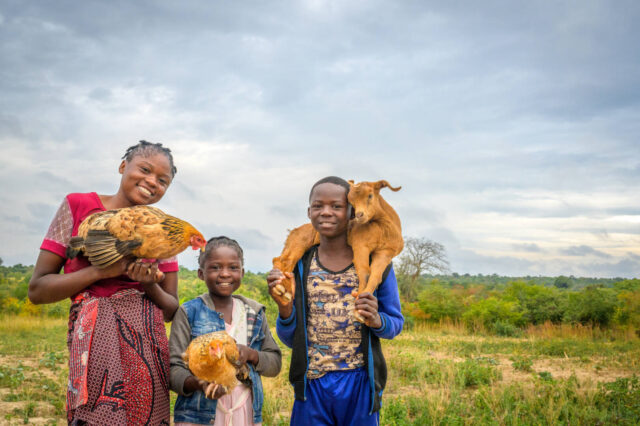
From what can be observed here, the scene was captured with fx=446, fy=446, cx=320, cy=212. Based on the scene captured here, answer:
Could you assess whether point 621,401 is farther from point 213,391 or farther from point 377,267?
point 213,391

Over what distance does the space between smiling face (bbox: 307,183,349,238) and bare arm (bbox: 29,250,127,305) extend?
117cm

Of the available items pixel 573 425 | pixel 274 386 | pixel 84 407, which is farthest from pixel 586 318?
pixel 84 407

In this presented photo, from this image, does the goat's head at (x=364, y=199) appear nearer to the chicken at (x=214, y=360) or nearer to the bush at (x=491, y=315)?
the chicken at (x=214, y=360)

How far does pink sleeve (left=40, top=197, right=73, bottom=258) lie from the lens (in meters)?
2.55

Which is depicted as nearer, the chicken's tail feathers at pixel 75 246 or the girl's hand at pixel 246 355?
the chicken's tail feathers at pixel 75 246

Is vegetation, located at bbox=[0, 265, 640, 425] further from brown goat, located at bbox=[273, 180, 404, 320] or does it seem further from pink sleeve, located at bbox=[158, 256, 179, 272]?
pink sleeve, located at bbox=[158, 256, 179, 272]

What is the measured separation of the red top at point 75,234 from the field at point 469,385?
13.7ft

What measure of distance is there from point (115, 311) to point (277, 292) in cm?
93

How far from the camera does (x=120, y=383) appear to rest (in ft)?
8.06

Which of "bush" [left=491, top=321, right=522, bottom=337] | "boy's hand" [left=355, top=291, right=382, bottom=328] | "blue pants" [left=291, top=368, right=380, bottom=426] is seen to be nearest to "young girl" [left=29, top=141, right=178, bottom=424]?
"blue pants" [left=291, top=368, right=380, bottom=426]

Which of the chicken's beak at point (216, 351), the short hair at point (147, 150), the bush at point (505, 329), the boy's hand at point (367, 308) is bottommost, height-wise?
the bush at point (505, 329)

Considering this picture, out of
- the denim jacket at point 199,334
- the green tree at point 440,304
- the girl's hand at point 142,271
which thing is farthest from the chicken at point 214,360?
the green tree at point 440,304

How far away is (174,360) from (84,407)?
0.58 metres

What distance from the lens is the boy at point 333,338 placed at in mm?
2918
